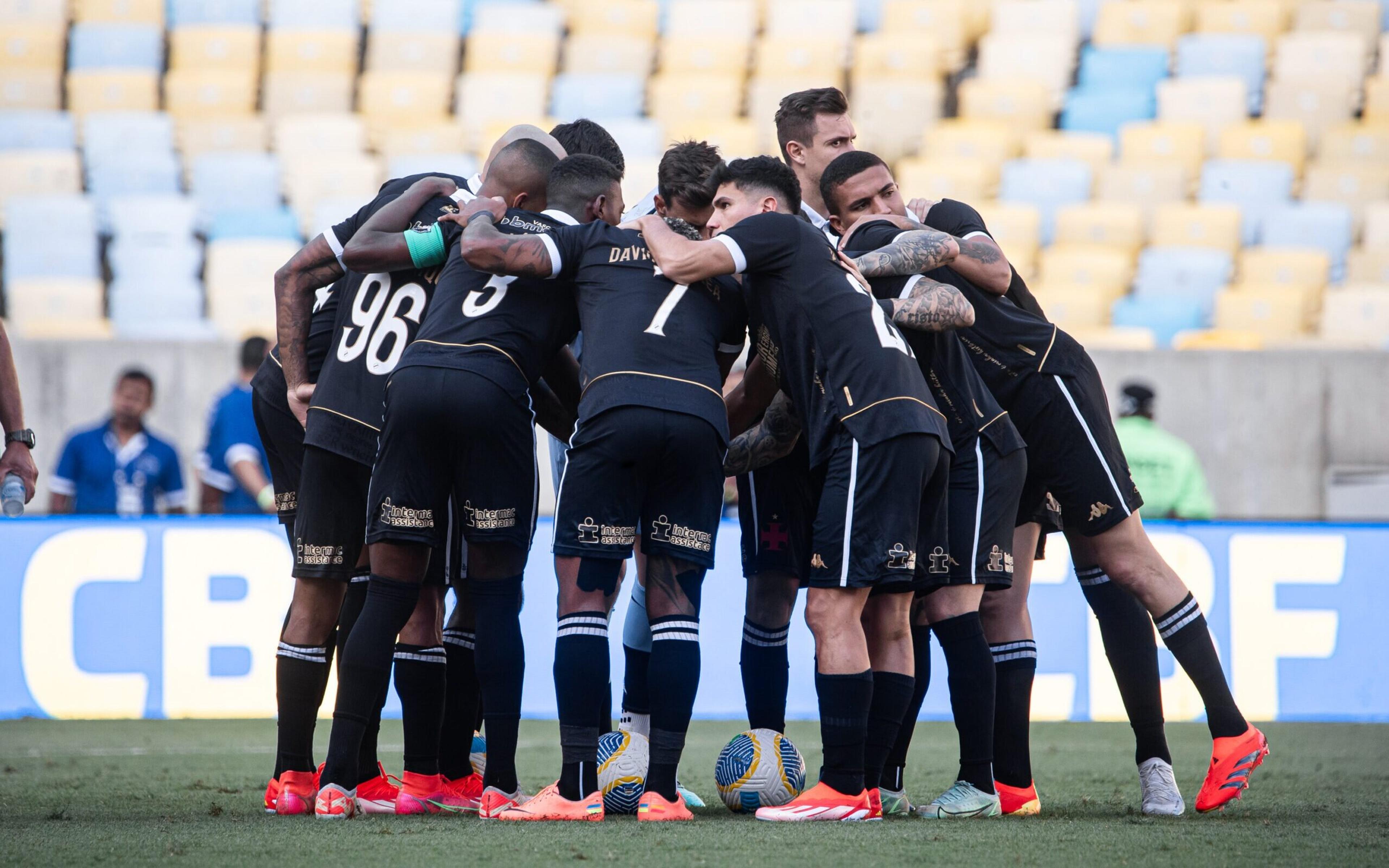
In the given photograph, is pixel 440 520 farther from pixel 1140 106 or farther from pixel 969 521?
pixel 1140 106

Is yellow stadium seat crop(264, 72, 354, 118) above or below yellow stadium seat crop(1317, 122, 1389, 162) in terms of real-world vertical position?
above

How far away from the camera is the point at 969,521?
186 inches

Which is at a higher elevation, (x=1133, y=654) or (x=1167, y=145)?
(x=1167, y=145)

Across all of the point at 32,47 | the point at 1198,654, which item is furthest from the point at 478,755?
the point at 32,47

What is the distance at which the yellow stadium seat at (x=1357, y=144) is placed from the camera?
1405cm

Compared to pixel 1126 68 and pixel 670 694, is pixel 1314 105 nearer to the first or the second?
pixel 1126 68

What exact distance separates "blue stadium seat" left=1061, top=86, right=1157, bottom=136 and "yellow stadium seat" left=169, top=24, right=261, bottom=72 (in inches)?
334

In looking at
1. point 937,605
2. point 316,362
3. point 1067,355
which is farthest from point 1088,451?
point 316,362

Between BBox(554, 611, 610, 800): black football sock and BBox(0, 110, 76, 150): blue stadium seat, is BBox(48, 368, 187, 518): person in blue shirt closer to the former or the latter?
BBox(554, 611, 610, 800): black football sock

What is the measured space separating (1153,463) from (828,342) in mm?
5242

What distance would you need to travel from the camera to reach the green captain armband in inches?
183

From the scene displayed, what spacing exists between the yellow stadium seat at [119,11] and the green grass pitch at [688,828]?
10868mm

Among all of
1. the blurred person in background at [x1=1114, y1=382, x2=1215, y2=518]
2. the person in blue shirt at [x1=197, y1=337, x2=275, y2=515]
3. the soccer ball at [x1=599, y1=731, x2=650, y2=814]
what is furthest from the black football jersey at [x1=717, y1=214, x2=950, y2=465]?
the person in blue shirt at [x1=197, y1=337, x2=275, y2=515]

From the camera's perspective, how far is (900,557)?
433 cm
